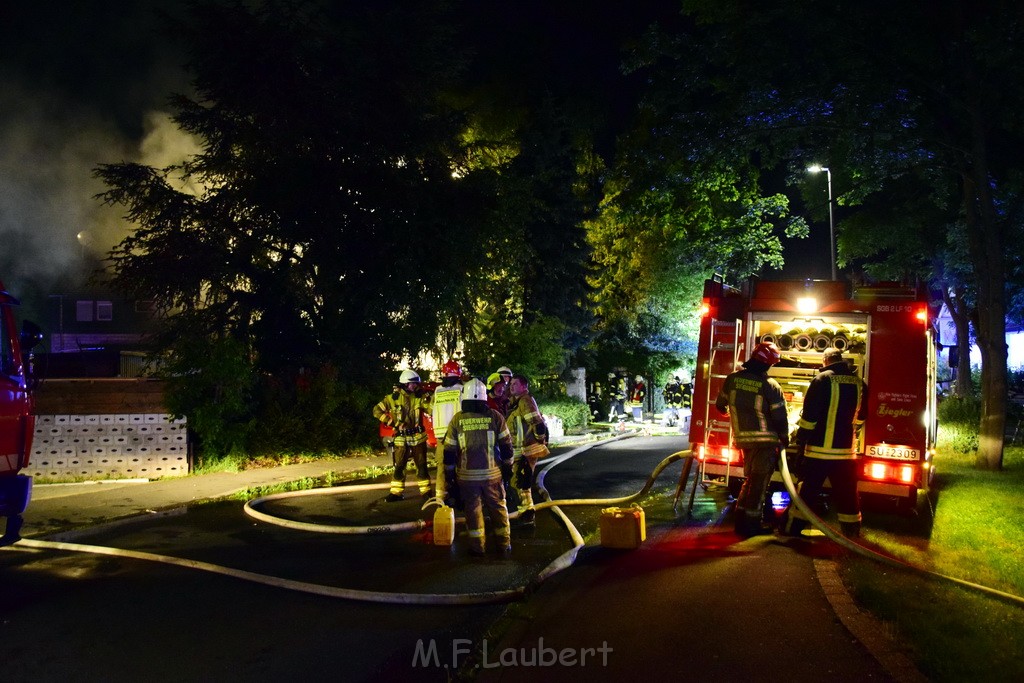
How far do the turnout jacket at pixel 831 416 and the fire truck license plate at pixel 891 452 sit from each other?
1.40ft

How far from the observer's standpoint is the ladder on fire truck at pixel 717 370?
898 cm

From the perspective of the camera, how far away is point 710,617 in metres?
5.47

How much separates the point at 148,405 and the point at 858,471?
401 inches

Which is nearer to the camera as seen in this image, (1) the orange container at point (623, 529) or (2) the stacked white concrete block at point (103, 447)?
(1) the orange container at point (623, 529)

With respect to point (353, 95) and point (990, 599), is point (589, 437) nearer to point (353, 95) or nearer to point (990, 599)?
point (353, 95)

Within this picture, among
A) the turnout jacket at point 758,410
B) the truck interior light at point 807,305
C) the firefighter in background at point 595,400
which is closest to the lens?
the turnout jacket at point 758,410

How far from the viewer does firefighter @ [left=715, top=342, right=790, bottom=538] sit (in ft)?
25.6

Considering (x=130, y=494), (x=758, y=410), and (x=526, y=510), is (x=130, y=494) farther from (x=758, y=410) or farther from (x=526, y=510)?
(x=758, y=410)

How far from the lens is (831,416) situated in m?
7.84

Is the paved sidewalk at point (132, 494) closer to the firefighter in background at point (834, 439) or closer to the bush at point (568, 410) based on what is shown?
the firefighter in background at point (834, 439)

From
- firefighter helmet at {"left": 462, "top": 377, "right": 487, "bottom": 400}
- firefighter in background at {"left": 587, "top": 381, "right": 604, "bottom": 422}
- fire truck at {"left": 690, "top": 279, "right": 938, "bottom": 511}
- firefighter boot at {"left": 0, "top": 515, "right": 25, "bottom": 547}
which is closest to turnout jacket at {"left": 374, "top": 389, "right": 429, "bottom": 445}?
firefighter helmet at {"left": 462, "top": 377, "right": 487, "bottom": 400}

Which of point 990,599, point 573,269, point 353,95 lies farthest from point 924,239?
point 990,599

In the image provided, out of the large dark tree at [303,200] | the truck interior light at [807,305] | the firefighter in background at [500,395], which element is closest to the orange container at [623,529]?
the firefighter in background at [500,395]

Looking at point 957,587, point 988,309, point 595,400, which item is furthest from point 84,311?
point 957,587
